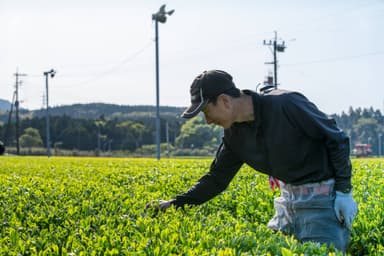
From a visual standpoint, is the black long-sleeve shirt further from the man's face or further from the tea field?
the tea field

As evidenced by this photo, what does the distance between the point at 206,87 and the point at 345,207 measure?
1244 mm

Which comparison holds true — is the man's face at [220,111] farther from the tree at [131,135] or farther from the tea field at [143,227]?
the tree at [131,135]

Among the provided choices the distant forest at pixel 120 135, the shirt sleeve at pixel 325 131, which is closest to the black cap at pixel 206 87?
the shirt sleeve at pixel 325 131

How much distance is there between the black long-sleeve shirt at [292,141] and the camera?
3480mm

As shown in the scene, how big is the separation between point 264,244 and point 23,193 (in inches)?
139

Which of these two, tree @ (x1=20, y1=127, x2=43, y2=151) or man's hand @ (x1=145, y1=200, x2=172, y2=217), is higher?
tree @ (x1=20, y1=127, x2=43, y2=151)

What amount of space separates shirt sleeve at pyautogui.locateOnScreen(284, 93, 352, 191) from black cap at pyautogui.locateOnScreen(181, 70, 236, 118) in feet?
1.46

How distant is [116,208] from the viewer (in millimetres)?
4383

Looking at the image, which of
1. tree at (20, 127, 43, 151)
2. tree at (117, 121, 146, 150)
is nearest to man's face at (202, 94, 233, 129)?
tree at (20, 127, 43, 151)

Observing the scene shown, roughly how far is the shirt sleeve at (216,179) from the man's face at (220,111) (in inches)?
24.3

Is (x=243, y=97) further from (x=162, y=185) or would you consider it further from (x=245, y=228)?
(x=162, y=185)

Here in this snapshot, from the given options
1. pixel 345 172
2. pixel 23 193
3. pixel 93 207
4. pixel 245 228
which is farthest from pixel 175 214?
pixel 23 193

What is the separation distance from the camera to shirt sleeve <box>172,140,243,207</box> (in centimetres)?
424

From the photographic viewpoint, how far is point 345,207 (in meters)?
3.55
